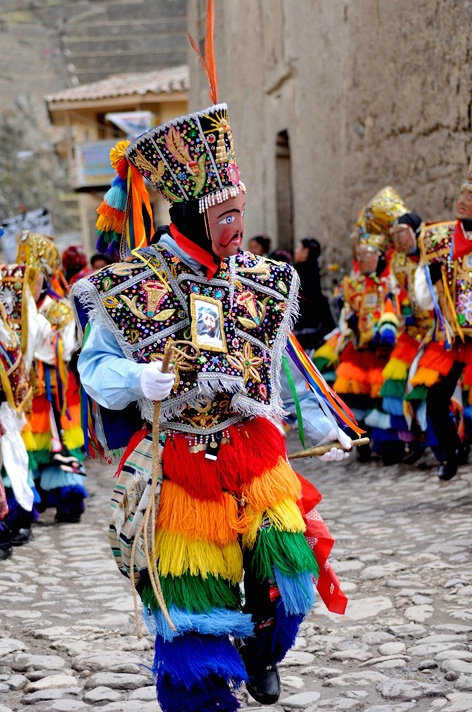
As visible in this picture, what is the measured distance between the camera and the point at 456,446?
8.02 metres

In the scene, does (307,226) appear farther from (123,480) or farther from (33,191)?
(33,191)

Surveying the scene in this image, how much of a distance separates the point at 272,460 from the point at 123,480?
0.52m

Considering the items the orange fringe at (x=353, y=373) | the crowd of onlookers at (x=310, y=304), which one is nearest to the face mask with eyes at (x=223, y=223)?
the orange fringe at (x=353, y=373)

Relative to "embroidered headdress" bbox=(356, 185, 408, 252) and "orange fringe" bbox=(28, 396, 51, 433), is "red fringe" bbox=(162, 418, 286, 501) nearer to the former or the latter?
"orange fringe" bbox=(28, 396, 51, 433)

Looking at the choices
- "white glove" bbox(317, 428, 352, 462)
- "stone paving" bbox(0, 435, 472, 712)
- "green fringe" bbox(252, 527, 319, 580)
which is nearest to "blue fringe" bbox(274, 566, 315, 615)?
"green fringe" bbox(252, 527, 319, 580)

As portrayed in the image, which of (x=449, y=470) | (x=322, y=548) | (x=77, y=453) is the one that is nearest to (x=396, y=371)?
(x=449, y=470)

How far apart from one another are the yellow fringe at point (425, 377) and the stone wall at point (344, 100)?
2305 mm

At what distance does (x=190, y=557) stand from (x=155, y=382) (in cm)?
61

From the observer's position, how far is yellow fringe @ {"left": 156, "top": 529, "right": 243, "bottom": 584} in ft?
11.9

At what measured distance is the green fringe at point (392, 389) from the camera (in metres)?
9.03

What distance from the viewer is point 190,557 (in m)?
3.64

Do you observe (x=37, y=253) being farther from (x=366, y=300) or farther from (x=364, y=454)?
(x=364, y=454)

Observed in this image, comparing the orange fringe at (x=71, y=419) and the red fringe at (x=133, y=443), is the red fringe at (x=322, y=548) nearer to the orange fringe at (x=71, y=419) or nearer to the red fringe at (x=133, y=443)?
the red fringe at (x=133, y=443)

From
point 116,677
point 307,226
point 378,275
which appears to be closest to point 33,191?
point 307,226
